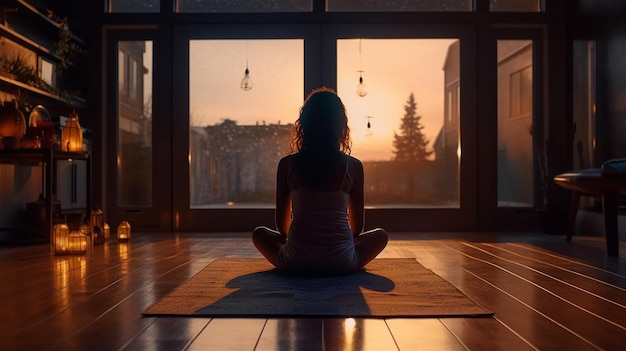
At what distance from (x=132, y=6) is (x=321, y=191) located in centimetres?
363

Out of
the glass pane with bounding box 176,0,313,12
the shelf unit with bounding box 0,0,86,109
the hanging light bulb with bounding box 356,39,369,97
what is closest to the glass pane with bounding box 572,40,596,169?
the hanging light bulb with bounding box 356,39,369,97

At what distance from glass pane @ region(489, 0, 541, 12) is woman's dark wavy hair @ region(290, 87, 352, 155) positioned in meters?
3.37

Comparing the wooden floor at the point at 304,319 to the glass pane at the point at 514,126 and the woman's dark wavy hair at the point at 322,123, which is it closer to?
the woman's dark wavy hair at the point at 322,123

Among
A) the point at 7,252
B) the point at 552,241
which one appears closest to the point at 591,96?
the point at 552,241

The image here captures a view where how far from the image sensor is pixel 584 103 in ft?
16.6

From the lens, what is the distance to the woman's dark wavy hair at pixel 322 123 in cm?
249

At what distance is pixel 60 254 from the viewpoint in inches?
136

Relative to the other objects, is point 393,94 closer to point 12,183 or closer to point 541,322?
point 12,183

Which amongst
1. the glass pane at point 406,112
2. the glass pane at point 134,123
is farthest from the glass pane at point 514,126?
the glass pane at point 134,123

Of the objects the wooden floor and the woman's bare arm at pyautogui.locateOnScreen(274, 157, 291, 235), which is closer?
the wooden floor

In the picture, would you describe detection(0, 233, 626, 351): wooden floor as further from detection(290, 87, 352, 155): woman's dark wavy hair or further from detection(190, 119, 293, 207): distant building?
detection(190, 119, 293, 207): distant building

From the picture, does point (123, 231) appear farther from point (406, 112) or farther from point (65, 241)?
point (406, 112)

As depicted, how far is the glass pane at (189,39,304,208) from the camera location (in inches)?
211

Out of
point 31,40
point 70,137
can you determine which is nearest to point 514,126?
point 70,137
